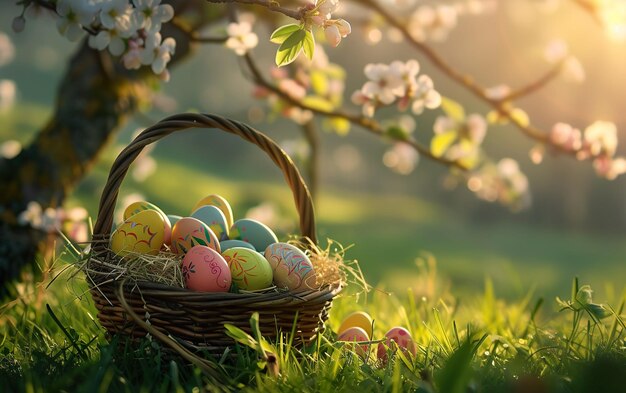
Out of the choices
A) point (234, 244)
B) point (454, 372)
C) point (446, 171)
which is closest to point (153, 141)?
point (234, 244)

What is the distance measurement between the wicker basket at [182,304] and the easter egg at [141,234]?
3cm

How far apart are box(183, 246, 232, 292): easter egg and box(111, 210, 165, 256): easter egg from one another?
0.15 metres

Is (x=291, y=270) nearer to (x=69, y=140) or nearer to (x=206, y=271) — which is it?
(x=206, y=271)

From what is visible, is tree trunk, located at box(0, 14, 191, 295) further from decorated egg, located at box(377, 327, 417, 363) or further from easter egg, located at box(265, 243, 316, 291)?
decorated egg, located at box(377, 327, 417, 363)

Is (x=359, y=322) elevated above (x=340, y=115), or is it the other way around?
(x=340, y=115)

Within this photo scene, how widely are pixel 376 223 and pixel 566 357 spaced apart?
6.12 meters

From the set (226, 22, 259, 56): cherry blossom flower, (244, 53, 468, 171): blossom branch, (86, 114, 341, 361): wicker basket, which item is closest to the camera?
(86, 114, 341, 361): wicker basket

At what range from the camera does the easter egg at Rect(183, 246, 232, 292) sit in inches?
64.2

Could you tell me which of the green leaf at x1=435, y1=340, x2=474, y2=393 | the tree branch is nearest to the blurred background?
the tree branch

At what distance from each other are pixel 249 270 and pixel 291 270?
11cm

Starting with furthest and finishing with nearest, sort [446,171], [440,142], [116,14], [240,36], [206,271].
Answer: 1. [446,171]
2. [440,142]
3. [240,36]
4. [116,14]
5. [206,271]

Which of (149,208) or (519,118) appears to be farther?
(519,118)

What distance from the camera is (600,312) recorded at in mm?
1678

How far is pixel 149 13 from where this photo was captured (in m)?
1.87
